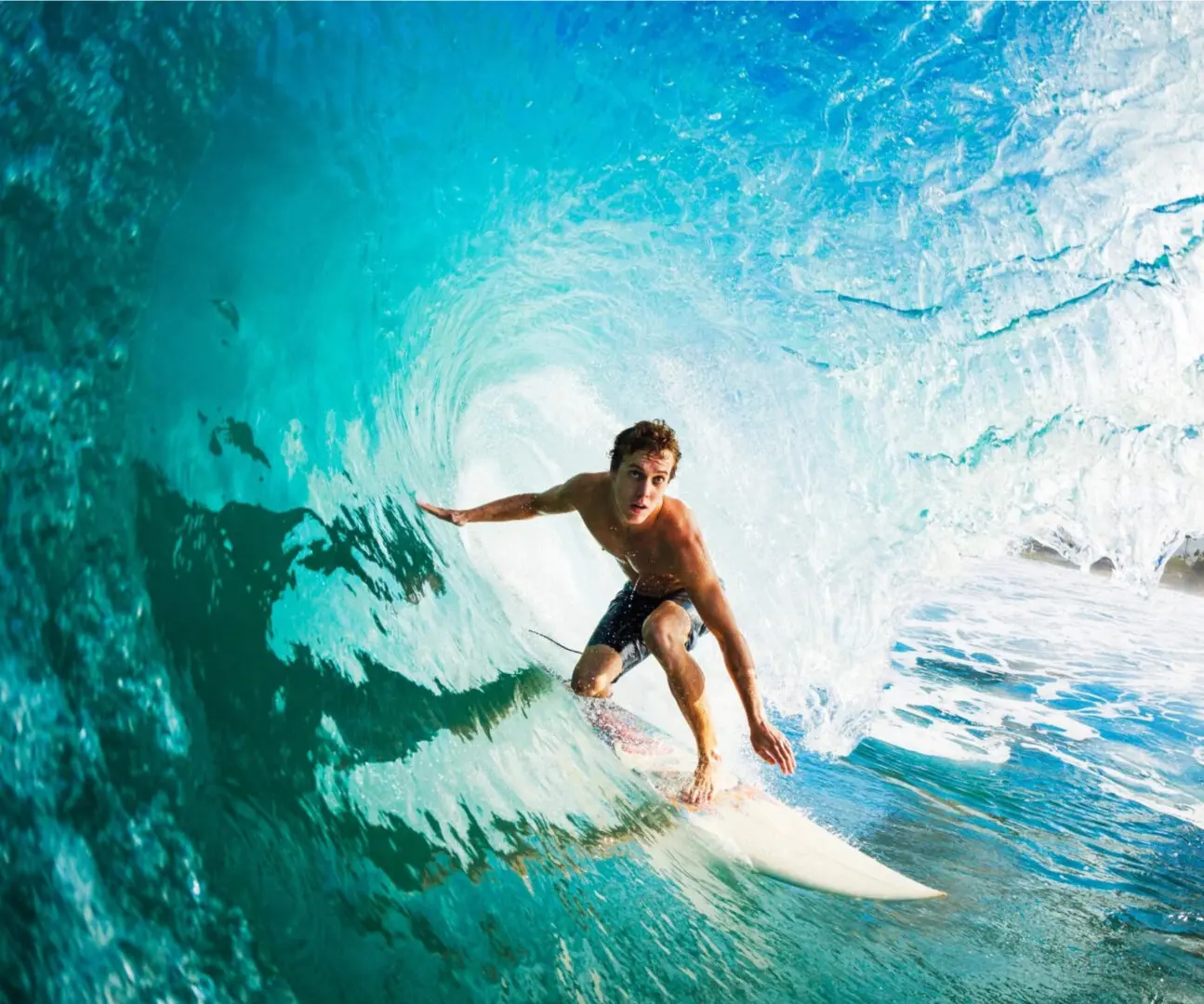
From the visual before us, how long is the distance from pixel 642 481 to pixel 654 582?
77 centimetres

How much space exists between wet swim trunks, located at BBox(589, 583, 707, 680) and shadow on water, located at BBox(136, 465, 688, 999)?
137 cm

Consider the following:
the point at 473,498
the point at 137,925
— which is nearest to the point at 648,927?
the point at 137,925

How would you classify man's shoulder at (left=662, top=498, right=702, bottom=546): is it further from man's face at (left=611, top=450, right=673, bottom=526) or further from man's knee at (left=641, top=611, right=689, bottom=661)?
man's knee at (left=641, top=611, right=689, bottom=661)

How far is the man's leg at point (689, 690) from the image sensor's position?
373 centimetres

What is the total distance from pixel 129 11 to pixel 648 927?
10.2 ft

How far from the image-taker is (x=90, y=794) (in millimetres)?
Result: 1758

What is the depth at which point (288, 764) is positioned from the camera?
221 centimetres

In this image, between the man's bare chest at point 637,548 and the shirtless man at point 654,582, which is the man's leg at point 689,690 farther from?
the man's bare chest at point 637,548

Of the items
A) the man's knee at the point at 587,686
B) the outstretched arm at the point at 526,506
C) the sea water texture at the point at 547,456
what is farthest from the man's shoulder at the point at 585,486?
the man's knee at the point at 587,686

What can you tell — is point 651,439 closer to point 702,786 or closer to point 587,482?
point 587,482

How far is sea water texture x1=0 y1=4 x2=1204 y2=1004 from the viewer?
6.61 ft

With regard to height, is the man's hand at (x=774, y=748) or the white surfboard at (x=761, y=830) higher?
the man's hand at (x=774, y=748)

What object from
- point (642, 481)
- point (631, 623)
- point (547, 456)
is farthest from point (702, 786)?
point (547, 456)

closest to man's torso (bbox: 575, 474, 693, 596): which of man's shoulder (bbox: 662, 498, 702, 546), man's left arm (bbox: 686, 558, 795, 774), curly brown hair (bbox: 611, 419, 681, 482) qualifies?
man's shoulder (bbox: 662, 498, 702, 546)
